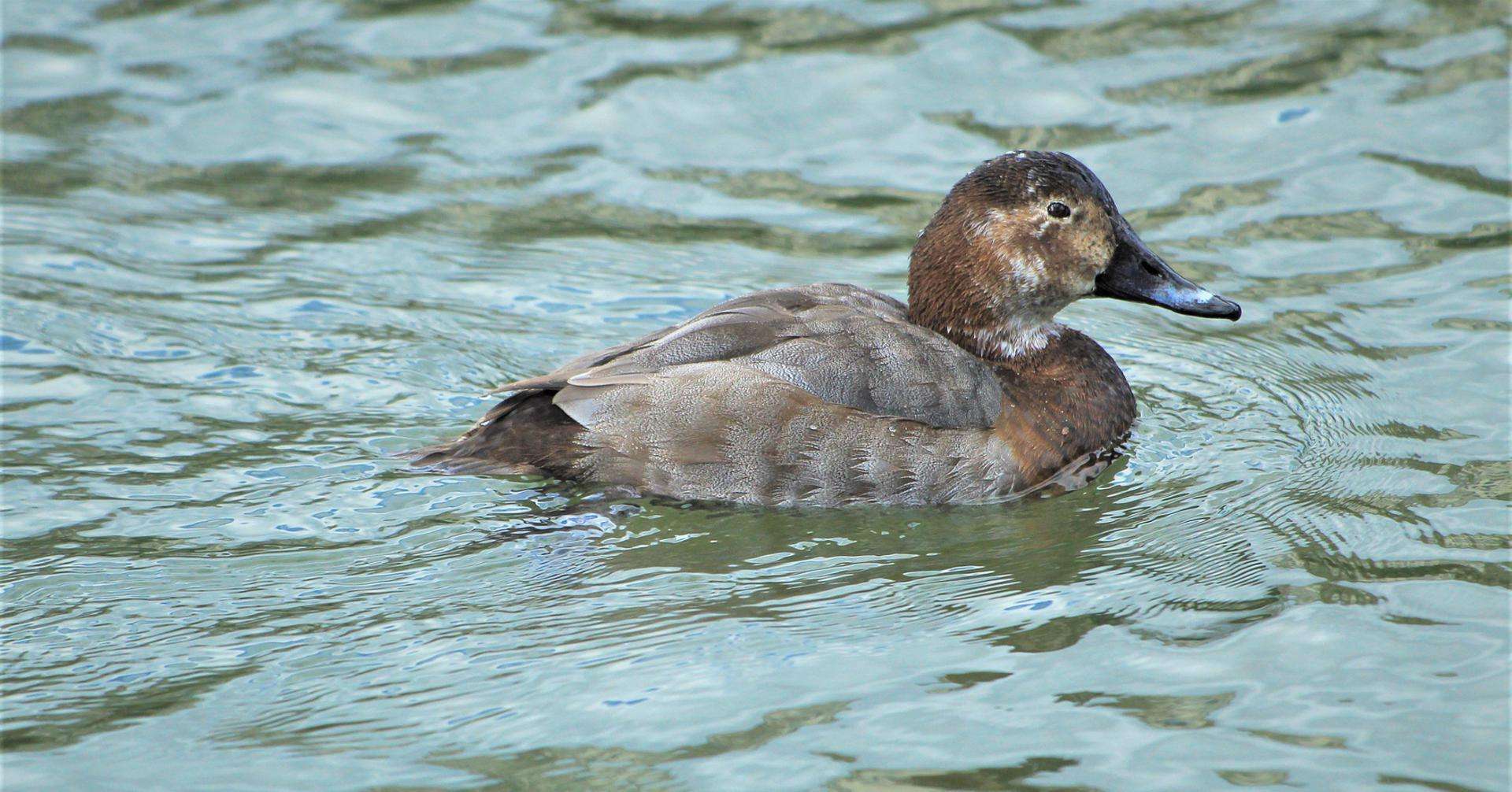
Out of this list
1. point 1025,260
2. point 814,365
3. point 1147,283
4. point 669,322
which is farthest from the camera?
point 669,322

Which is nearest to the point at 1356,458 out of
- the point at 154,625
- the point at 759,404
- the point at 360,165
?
the point at 759,404

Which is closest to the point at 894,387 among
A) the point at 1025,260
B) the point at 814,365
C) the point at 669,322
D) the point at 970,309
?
the point at 814,365

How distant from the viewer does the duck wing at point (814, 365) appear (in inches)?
203

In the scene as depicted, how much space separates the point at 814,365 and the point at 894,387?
10.3 inches

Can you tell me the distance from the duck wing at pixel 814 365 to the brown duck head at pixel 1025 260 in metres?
0.27

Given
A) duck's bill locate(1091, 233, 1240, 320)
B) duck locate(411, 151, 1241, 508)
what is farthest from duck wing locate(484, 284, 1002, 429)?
duck's bill locate(1091, 233, 1240, 320)

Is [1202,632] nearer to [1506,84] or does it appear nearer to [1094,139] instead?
[1094,139]

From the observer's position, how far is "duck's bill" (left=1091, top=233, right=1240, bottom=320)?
5.66 meters

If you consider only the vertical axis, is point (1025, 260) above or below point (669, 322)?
above

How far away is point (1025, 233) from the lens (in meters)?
5.51

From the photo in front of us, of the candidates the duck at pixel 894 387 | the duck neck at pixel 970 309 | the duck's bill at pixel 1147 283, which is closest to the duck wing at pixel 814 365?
the duck at pixel 894 387

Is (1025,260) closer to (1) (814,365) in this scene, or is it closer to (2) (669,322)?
(1) (814,365)

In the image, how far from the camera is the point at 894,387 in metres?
5.18

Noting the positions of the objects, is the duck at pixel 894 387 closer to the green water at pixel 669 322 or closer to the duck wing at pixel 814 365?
the duck wing at pixel 814 365
